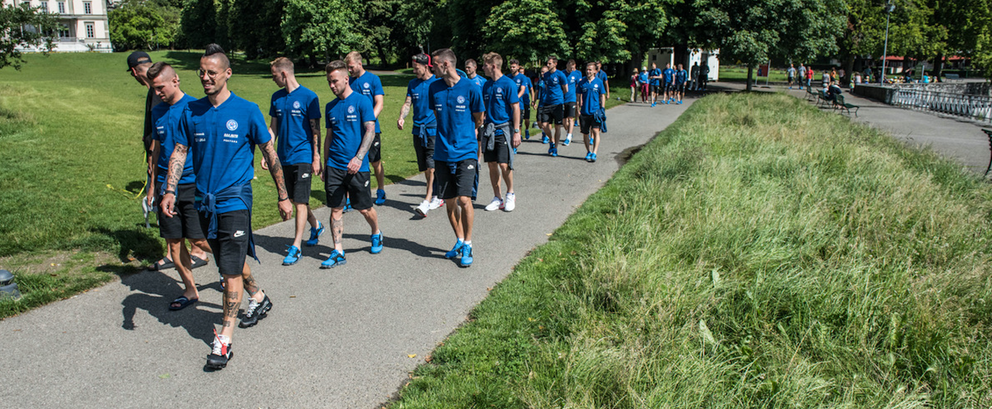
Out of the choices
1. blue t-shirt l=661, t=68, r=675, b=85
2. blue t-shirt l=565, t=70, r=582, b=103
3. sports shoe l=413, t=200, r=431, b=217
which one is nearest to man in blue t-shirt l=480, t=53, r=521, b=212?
sports shoe l=413, t=200, r=431, b=217

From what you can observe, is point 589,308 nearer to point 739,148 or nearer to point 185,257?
point 185,257

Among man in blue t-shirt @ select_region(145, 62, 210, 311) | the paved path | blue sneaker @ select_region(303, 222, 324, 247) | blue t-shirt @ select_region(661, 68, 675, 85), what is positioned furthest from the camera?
blue t-shirt @ select_region(661, 68, 675, 85)

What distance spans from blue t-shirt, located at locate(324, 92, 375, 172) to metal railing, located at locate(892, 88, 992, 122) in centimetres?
2569

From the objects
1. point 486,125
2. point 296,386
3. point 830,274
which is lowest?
point 296,386

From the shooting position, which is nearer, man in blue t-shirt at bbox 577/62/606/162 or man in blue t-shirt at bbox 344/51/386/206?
man in blue t-shirt at bbox 344/51/386/206

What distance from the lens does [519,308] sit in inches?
186

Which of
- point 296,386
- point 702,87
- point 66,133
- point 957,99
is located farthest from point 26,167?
point 702,87

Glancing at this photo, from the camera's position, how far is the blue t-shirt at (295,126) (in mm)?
Result: 5933

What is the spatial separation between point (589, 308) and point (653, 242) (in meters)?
1.40

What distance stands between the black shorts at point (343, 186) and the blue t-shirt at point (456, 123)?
0.76m

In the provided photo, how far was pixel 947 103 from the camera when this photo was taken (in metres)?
26.5

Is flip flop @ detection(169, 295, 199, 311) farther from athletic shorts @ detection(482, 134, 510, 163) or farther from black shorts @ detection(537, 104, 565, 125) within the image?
black shorts @ detection(537, 104, 565, 125)

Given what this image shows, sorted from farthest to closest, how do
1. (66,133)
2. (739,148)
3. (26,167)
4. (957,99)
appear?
(957,99) → (66,133) → (739,148) → (26,167)

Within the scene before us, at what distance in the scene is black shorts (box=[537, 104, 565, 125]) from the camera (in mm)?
12375
